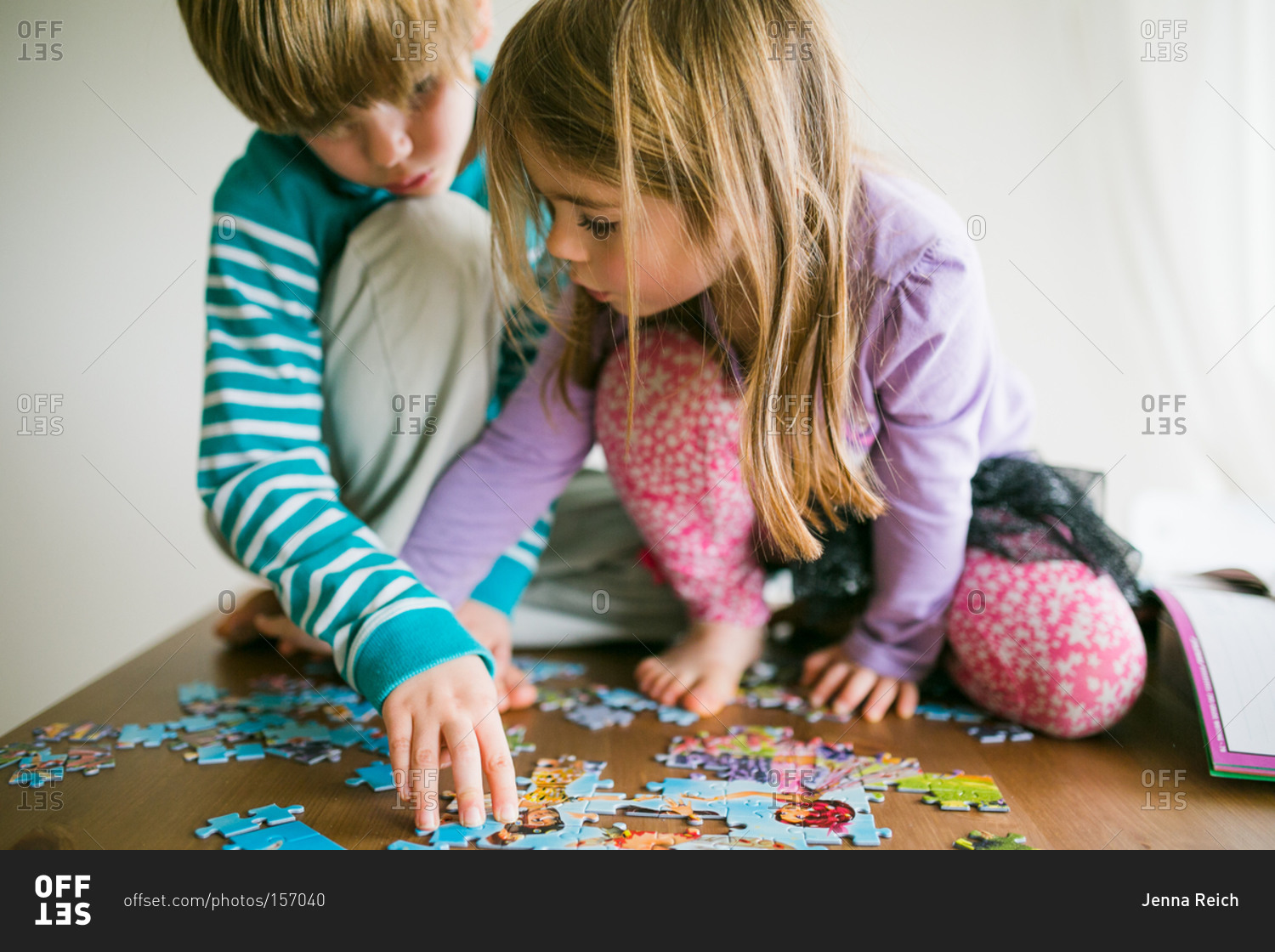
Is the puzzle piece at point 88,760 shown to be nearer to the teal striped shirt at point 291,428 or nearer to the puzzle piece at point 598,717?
the teal striped shirt at point 291,428

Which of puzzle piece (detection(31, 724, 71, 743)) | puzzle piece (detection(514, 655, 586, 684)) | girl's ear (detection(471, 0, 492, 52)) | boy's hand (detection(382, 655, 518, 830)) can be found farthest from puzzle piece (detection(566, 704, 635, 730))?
girl's ear (detection(471, 0, 492, 52))

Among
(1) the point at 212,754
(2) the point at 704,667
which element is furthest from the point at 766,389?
(1) the point at 212,754

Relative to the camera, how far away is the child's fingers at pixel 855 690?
1.10 m

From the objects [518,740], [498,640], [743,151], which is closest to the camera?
[743,151]

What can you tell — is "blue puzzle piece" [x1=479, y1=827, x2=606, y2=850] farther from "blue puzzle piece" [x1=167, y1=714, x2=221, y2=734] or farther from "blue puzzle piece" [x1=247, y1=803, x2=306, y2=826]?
"blue puzzle piece" [x1=167, y1=714, x2=221, y2=734]

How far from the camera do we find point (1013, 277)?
6.12ft

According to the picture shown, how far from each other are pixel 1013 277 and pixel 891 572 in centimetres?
101

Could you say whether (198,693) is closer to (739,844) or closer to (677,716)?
(677,716)

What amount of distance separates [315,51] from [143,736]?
78 centimetres

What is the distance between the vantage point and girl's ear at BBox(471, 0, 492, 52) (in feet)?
3.65

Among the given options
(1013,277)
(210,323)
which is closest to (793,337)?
(210,323)

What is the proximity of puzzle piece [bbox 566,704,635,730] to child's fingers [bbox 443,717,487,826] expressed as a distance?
25cm

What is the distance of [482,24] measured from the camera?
114 cm
